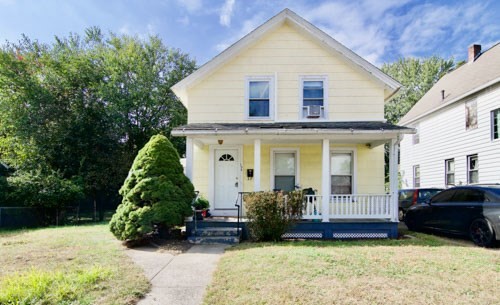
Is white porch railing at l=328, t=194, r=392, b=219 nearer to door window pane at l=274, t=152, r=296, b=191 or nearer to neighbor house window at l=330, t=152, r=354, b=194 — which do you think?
neighbor house window at l=330, t=152, r=354, b=194

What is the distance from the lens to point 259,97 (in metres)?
10.9

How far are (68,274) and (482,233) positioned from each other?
912cm

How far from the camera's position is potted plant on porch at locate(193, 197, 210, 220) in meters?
9.10

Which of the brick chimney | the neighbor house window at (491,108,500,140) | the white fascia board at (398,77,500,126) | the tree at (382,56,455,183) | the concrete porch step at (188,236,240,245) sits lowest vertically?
the concrete porch step at (188,236,240,245)

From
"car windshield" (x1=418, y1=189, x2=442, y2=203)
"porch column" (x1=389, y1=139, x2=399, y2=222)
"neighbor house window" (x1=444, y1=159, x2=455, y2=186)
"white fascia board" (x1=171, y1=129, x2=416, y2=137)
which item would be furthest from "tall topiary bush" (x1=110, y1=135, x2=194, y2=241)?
"neighbor house window" (x1=444, y1=159, x2=455, y2=186)

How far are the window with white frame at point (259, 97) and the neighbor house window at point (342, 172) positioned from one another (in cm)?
293

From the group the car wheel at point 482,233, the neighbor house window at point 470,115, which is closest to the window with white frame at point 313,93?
the car wheel at point 482,233

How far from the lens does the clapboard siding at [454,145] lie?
41.8ft

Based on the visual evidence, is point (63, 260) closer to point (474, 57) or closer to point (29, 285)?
point (29, 285)

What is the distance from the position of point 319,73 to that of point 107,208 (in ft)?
54.5

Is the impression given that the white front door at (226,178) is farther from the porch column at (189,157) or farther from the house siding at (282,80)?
the porch column at (189,157)

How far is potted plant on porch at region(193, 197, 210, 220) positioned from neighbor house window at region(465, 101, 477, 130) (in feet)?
42.0

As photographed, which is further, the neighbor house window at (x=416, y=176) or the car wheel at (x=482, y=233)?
the neighbor house window at (x=416, y=176)

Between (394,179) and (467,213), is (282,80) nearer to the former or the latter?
(394,179)
